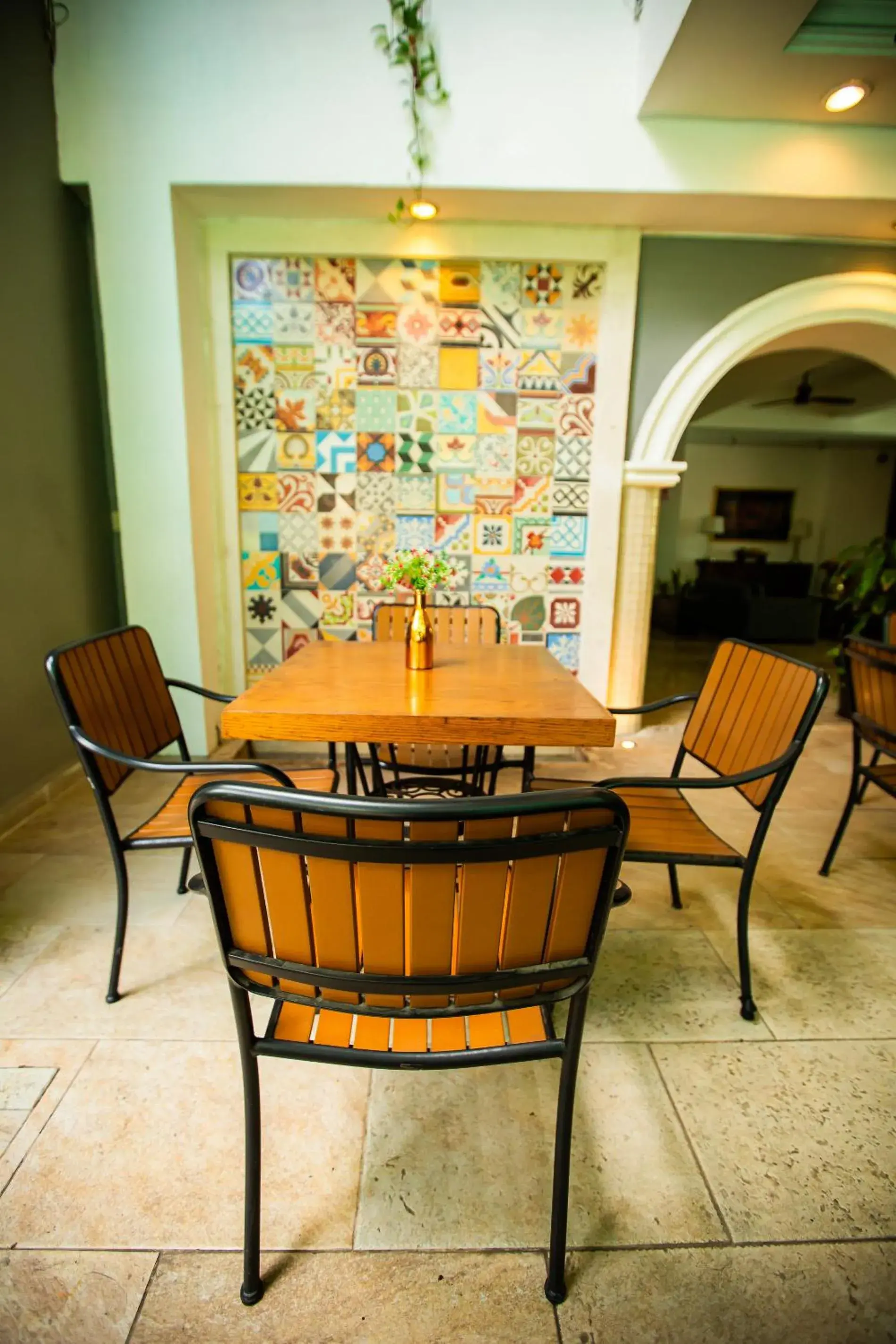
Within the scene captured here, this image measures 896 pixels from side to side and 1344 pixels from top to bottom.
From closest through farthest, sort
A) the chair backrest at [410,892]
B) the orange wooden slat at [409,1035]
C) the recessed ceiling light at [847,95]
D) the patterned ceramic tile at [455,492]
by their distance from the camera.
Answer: the chair backrest at [410,892], the orange wooden slat at [409,1035], the recessed ceiling light at [847,95], the patterned ceramic tile at [455,492]

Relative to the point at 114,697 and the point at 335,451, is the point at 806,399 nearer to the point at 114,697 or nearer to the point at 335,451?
the point at 335,451

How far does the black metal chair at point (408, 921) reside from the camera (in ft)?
2.43

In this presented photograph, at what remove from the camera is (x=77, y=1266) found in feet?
3.42

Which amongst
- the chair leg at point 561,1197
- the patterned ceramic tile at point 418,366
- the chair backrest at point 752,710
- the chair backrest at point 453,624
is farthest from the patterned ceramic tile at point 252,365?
the chair leg at point 561,1197

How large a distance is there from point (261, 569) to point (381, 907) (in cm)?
307

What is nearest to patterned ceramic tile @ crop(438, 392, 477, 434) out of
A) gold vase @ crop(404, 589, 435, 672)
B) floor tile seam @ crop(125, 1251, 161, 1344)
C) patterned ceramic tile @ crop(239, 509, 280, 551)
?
patterned ceramic tile @ crop(239, 509, 280, 551)

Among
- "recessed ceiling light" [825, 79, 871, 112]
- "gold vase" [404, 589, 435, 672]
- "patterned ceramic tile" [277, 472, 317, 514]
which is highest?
"recessed ceiling light" [825, 79, 871, 112]

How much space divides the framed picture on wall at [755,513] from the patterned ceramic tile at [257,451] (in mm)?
9098

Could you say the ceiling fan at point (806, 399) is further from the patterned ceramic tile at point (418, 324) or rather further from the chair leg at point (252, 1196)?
the chair leg at point (252, 1196)

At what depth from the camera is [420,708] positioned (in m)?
1.51

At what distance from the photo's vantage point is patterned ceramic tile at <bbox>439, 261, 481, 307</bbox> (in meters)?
3.30

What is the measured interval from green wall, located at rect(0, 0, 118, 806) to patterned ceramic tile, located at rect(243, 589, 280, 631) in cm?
79

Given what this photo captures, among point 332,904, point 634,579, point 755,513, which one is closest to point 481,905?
point 332,904

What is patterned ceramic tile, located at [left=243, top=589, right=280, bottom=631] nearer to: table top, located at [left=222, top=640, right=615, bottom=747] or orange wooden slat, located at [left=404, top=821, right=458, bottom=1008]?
table top, located at [left=222, top=640, right=615, bottom=747]
